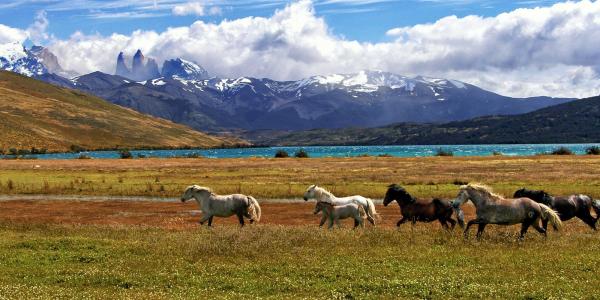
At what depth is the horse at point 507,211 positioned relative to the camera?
21734mm

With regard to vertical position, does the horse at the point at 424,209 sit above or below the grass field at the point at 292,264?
above

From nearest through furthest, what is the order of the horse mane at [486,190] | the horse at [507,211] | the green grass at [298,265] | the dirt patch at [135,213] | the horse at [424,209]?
the green grass at [298,265] < the horse at [507,211] < the horse mane at [486,190] < the horse at [424,209] < the dirt patch at [135,213]

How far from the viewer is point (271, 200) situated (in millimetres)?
49094

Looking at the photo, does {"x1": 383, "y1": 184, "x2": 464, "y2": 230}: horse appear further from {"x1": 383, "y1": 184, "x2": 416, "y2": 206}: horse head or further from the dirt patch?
the dirt patch

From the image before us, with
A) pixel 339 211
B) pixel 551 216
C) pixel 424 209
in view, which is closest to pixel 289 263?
pixel 339 211

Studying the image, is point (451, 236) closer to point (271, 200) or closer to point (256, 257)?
point (256, 257)

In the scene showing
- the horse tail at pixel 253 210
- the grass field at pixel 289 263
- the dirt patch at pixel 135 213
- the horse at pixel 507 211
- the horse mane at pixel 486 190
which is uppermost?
the horse mane at pixel 486 190

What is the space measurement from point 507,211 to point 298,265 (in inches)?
349

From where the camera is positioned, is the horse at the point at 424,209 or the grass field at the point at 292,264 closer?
the grass field at the point at 292,264

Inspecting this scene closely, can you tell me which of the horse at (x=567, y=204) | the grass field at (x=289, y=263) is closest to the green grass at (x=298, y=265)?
the grass field at (x=289, y=263)

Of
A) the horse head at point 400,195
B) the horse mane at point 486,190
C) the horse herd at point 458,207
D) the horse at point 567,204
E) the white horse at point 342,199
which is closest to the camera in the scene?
the horse herd at point 458,207

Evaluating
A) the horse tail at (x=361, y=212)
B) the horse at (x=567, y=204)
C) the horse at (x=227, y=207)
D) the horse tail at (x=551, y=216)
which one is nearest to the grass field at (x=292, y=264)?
the horse tail at (x=551, y=216)

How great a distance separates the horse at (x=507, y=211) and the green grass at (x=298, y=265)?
2.15ft

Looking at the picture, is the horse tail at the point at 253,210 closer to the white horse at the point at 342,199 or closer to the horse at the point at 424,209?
the white horse at the point at 342,199
